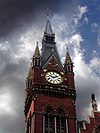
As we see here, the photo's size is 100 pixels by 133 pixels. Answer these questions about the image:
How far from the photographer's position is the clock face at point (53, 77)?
5309cm

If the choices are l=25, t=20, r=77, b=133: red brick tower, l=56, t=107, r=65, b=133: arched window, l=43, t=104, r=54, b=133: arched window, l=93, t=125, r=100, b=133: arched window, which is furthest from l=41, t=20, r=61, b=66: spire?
l=93, t=125, r=100, b=133: arched window

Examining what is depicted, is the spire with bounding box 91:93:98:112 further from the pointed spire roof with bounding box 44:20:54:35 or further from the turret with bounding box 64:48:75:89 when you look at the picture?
the pointed spire roof with bounding box 44:20:54:35

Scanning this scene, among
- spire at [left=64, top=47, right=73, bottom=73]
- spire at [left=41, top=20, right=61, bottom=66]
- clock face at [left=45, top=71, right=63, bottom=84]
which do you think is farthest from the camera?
spire at [left=41, top=20, right=61, bottom=66]

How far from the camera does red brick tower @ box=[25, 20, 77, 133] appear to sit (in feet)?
161

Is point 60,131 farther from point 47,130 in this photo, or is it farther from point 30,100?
point 30,100

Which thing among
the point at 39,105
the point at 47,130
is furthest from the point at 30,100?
the point at 47,130

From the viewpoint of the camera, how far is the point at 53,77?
177ft

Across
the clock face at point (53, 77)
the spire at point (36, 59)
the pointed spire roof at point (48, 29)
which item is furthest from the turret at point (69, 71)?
the pointed spire roof at point (48, 29)

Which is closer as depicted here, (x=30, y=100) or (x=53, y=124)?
(x=53, y=124)

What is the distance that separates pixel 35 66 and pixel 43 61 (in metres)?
2.36

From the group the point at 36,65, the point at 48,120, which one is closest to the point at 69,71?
the point at 36,65

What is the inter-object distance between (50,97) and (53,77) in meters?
3.67

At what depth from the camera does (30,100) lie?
52.6 metres

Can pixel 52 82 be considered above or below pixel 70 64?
below
